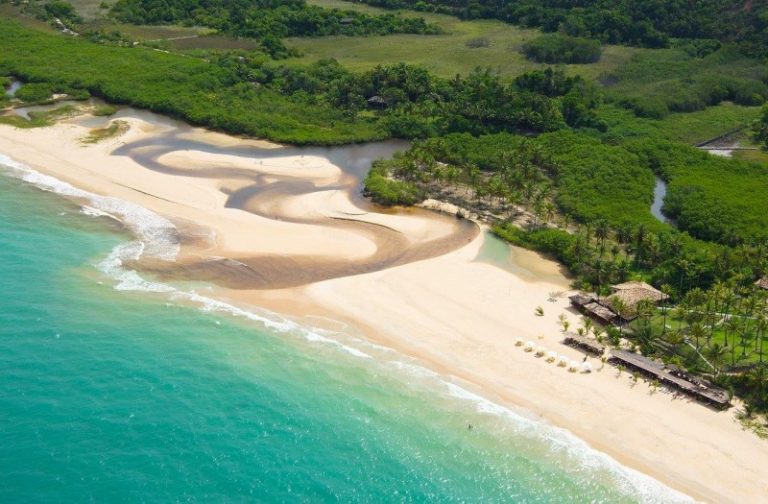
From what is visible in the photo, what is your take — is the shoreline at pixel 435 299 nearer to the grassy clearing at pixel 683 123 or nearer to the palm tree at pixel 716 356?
the palm tree at pixel 716 356

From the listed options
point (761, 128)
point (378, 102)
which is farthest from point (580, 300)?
point (378, 102)

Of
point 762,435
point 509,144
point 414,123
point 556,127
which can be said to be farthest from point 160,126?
point 762,435

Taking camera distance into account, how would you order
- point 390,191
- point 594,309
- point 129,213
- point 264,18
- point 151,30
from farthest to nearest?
1. point 264,18
2. point 151,30
3. point 390,191
4. point 129,213
5. point 594,309

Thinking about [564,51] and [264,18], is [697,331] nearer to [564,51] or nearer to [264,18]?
[564,51]

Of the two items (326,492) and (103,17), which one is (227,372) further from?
(103,17)

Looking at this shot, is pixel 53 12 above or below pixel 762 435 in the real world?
above

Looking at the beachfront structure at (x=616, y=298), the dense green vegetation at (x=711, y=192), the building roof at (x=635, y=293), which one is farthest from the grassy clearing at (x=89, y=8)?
the building roof at (x=635, y=293)
